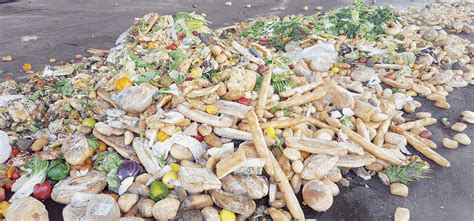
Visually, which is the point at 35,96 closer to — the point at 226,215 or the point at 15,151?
the point at 15,151

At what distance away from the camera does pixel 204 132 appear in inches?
142

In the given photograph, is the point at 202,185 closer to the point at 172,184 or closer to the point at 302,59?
the point at 172,184

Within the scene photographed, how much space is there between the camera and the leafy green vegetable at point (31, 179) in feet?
10.9

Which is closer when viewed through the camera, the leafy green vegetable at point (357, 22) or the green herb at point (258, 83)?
the green herb at point (258, 83)

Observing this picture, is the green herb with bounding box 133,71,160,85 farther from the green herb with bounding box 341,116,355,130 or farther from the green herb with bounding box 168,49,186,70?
the green herb with bounding box 341,116,355,130

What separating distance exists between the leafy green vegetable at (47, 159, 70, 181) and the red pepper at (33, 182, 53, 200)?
136mm

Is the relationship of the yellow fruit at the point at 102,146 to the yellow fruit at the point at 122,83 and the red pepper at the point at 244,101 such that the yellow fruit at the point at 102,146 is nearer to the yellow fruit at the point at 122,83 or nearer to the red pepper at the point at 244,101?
the yellow fruit at the point at 122,83

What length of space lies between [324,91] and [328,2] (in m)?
9.04

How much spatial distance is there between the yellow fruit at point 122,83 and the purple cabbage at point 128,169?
1.11 m

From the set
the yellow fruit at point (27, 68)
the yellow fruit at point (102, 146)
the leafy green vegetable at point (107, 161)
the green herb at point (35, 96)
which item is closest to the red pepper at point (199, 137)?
the leafy green vegetable at point (107, 161)

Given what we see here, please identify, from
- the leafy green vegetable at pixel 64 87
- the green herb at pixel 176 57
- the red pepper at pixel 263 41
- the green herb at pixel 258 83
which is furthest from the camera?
the red pepper at pixel 263 41

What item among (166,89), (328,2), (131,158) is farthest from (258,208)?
(328,2)

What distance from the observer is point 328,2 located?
1227cm

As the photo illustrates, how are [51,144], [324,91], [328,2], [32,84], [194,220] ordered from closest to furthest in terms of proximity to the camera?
[194,220] < [51,144] < [324,91] < [32,84] < [328,2]
